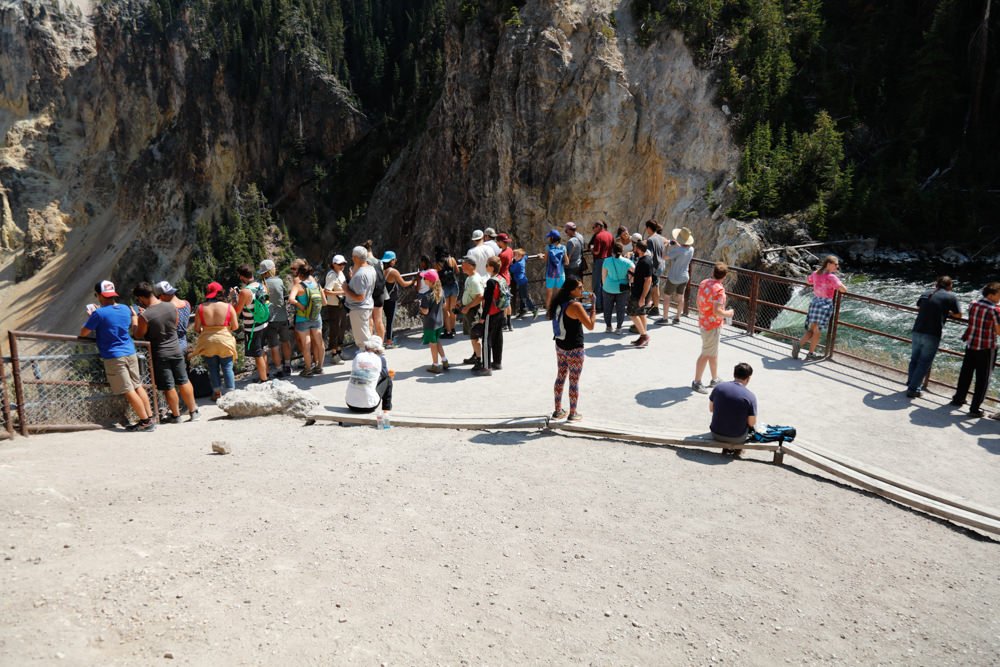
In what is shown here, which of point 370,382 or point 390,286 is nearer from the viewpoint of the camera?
point 370,382

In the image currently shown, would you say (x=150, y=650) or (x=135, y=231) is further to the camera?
(x=135, y=231)

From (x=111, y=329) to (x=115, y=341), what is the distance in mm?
155

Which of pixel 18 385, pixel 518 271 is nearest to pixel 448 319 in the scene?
pixel 518 271

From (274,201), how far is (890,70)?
54.6 metres

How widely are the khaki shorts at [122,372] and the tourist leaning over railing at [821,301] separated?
8.64m

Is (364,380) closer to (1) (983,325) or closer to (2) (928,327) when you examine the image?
(2) (928,327)

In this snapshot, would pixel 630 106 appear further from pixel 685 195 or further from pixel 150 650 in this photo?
pixel 150 650

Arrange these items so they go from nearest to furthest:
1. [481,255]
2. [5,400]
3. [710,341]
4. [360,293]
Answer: [5,400] → [710,341] → [360,293] → [481,255]

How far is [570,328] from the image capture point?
749 centimetres

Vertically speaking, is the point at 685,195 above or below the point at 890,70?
below

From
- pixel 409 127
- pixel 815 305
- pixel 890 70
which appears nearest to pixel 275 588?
pixel 815 305

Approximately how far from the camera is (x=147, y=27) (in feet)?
256

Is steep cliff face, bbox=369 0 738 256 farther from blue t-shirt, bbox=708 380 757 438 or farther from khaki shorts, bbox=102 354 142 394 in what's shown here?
khaki shorts, bbox=102 354 142 394

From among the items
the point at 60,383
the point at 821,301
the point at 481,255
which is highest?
the point at 481,255
